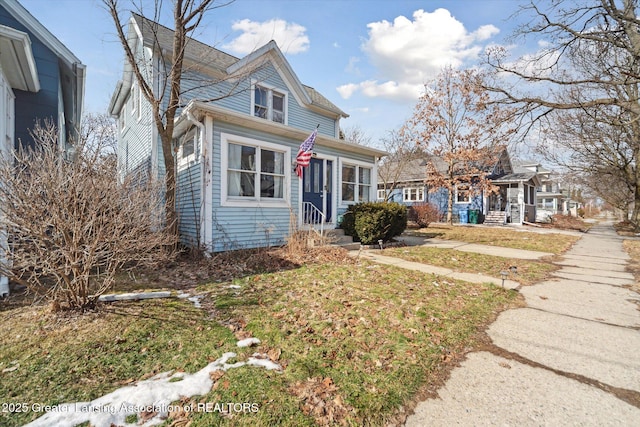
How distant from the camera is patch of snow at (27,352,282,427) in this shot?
1.82m

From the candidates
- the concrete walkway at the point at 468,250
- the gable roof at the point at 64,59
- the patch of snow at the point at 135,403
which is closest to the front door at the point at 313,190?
the concrete walkway at the point at 468,250

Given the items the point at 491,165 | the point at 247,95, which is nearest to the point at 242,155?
the point at 247,95

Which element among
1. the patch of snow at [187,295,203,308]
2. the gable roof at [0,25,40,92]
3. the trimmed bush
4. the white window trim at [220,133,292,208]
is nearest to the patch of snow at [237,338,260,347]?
the patch of snow at [187,295,203,308]

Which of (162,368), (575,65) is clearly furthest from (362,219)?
(575,65)

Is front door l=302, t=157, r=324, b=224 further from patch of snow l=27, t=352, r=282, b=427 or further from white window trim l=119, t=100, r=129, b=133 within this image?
white window trim l=119, t=100, r=129, b=133

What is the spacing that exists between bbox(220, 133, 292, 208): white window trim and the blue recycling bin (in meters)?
17.5

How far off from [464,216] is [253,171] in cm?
1871

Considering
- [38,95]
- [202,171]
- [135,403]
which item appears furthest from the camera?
[38,95]

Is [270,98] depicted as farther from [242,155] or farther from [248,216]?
[248,216]

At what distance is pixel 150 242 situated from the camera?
371cm

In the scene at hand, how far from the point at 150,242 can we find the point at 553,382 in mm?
4497

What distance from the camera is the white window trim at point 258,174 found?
7.07 m

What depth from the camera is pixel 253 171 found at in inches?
303

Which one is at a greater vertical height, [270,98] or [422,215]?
[270,98]
